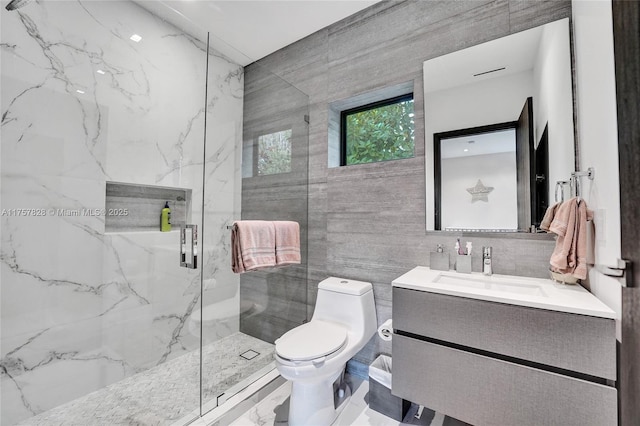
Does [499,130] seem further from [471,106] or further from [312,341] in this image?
[312,341]

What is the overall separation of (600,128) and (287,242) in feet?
5.52

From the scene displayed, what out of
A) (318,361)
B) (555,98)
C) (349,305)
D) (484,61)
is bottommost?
(318,361)

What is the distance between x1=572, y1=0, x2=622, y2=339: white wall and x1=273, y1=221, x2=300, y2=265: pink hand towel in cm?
158

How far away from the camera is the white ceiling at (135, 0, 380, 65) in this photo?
6.15ft

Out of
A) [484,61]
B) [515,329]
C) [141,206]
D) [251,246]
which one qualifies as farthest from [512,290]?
[141,206]

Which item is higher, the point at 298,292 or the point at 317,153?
the point at 317,153

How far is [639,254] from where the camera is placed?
2.37 feet

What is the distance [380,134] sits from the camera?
200 centimetres

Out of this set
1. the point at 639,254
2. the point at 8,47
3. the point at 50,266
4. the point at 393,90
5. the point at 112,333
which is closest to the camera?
the point at 639,254

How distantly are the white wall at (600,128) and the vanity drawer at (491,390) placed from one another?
0.34 metres

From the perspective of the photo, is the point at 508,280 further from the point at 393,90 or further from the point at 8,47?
the point at 8,47

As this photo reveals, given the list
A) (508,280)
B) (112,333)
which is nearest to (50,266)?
(112,333)

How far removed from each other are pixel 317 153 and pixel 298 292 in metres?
1.09

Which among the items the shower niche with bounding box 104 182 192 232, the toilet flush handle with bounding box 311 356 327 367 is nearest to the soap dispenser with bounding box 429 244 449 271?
the toilet flush handle with bounding box 311 356 327 367
